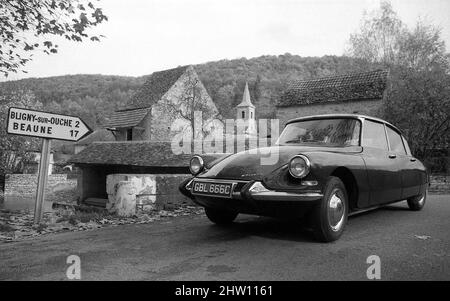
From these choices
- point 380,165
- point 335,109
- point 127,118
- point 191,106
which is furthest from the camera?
point 127,118

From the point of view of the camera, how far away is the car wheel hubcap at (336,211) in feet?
12.7

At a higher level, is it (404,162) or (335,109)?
(335,109)

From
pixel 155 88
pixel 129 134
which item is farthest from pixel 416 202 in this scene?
pixel 155 88

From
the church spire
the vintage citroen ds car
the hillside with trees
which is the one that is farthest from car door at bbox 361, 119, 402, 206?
the church spire

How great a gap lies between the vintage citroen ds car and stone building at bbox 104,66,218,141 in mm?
25189

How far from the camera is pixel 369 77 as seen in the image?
25406 millimetres

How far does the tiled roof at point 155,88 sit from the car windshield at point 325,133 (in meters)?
27.9

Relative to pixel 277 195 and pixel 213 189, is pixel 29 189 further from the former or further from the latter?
pixel 277 195

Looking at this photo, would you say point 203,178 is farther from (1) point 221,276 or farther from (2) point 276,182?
(1) point 221,276

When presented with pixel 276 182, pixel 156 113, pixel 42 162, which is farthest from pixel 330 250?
pixel 156 113

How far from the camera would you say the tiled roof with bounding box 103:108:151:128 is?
31.7 metres

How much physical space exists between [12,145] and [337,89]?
28340 mm

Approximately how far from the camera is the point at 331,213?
3.88m

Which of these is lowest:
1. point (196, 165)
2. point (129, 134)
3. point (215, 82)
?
point (196, 165)
